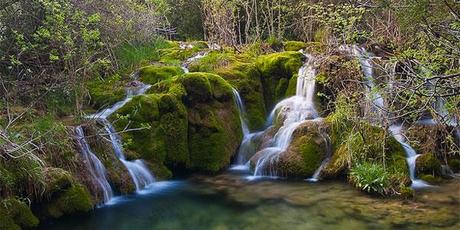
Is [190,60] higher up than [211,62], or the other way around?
[190,60]

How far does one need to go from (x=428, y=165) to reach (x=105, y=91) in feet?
23.3

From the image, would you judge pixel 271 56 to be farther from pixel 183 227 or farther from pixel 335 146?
pixel 183 227

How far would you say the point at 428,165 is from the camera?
29.4ft

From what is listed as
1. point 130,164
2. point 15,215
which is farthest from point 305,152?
point 15,215

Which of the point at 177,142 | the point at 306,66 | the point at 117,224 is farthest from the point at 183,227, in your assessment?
the point at 306,66

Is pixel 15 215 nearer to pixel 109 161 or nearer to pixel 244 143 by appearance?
pixel 109 161

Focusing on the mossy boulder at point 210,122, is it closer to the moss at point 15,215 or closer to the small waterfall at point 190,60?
the small waterfall at point 190,60

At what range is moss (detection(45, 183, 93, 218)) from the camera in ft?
22.9

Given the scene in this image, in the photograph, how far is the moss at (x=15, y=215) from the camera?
6.18 m

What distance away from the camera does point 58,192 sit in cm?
700

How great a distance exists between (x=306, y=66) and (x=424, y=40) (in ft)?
21.0

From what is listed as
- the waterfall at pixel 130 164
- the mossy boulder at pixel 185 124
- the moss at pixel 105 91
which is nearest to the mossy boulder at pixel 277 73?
the mossy boulder at pixel 185 124

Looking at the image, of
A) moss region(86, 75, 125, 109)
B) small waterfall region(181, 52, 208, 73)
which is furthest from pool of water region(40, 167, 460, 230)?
small waterfall region(181, 52, 208, 73)

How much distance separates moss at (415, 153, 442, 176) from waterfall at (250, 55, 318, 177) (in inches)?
103
